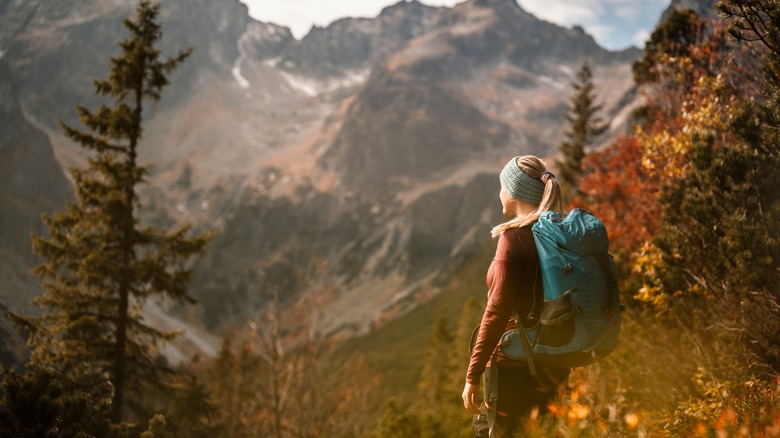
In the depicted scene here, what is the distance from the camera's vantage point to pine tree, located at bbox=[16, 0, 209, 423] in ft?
35.2

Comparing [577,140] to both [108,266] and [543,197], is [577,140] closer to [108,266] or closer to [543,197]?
[108,266]

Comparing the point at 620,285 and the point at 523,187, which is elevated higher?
the point at 523,187

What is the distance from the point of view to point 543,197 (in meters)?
3.21

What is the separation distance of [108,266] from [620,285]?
11.7 m

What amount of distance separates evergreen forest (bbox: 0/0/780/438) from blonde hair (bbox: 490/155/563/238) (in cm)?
118

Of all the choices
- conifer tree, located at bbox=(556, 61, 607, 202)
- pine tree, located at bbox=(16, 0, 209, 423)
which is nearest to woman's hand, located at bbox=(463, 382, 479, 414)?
pine tree, located at bbox=(16, 0, 209, 423)

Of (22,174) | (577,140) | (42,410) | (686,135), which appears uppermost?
(42,410)

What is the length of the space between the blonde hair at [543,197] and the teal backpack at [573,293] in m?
0.08

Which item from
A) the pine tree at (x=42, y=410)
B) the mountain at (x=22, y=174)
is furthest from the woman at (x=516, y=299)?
the mountain at (x=22, y=174)

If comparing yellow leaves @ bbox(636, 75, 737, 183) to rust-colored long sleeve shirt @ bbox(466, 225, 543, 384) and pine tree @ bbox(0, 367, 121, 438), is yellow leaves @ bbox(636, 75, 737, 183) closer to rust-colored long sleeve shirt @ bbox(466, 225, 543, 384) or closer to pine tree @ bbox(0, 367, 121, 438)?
rust-colored long sleeve shirt @ bbox(466, 225, 543, 384)

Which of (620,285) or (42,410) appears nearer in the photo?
(42,410)

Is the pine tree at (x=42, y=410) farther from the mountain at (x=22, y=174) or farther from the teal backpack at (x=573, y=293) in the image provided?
the mountain at (x=22, y=174)

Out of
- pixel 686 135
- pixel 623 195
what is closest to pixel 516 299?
pixel 686 135

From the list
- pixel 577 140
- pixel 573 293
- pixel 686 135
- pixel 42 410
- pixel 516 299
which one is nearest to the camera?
pixel 573 293
